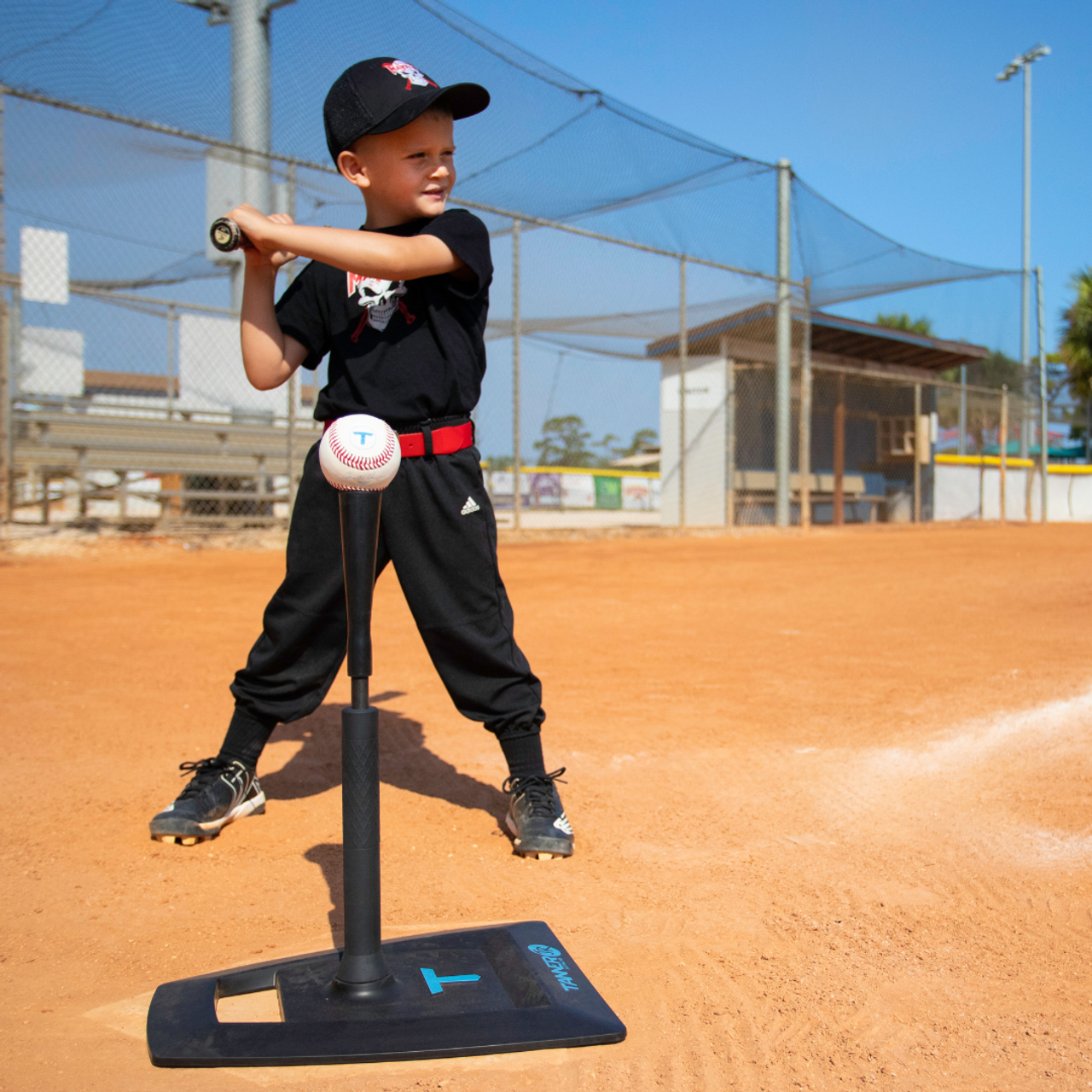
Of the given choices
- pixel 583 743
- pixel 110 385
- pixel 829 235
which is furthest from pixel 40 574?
pixel 829 235

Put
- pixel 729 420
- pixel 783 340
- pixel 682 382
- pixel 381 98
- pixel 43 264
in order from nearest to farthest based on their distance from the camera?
pixel 381 98, pixel 43 264, pixel 682 382, pixel 783 340, pixel 729 420

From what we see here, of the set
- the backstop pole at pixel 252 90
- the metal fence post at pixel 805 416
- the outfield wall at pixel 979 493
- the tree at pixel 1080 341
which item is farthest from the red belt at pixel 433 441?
the tree at pixel 1080 341

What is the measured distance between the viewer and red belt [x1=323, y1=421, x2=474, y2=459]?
1932 mm

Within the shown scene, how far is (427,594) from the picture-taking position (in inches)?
77.3

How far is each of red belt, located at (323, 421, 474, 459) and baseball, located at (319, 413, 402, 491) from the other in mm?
664

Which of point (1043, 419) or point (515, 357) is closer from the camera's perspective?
point (515, 357)

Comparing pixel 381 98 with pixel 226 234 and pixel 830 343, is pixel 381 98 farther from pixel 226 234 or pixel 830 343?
pixel 830 343

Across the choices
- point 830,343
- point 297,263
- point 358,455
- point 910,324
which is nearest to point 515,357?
point 297,263

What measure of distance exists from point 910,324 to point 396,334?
2650cm

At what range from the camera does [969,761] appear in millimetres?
2436

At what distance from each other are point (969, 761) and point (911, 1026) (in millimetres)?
1348

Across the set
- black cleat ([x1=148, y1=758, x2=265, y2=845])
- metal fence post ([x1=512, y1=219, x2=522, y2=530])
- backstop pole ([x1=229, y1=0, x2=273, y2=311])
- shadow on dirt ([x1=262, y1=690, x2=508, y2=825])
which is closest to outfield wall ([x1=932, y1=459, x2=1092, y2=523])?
metal fence post ([x1=512, y1=219, x2=522, y2=530])

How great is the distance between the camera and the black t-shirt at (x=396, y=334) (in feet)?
6.30

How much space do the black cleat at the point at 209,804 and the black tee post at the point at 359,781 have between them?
837mm
